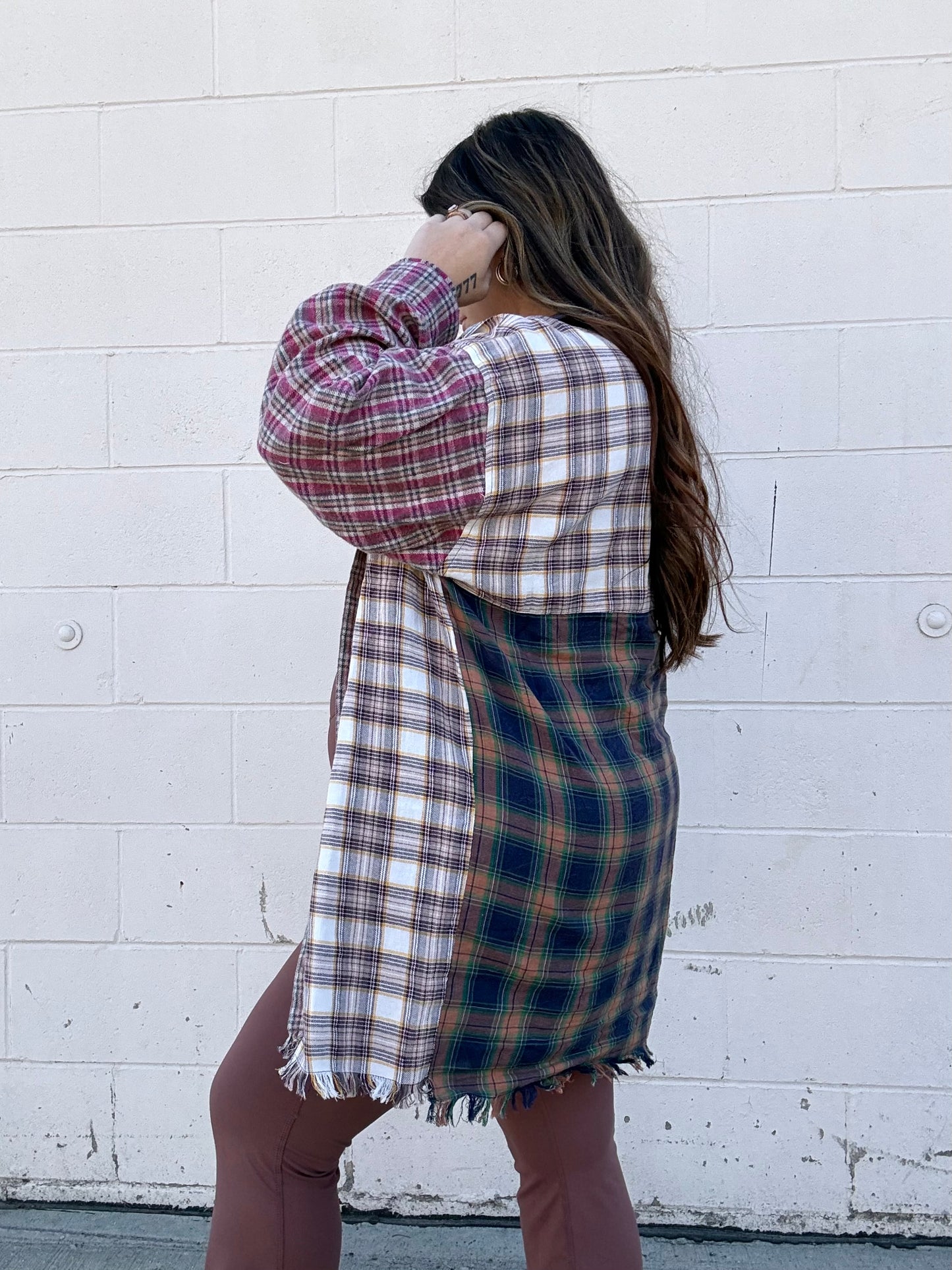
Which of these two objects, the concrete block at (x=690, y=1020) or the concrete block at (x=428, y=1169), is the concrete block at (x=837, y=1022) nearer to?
the concrete block at (x=690, y=1020)

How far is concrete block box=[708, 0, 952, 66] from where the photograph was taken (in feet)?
6.50

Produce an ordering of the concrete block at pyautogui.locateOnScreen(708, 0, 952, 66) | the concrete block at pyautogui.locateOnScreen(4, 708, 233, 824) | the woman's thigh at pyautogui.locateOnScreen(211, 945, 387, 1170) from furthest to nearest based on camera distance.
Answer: the concrete block at pyautogui.locateOnScreen(4, 708, 233, 824) → the concrete block at pyautogui.locateOnScreen(708, 0, 952, 66) → the woman's thigh at pyautogui.locateOnScreen(211, 945, 387, 1170)

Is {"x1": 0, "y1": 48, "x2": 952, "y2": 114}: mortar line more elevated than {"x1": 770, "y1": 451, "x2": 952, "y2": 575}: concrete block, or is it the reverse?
{"x1": 0, "y1": 48, "x2": 952, "y2": 114}: mortar line

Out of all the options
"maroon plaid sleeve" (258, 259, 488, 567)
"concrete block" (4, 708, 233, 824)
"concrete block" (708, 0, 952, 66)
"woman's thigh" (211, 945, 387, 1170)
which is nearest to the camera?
"maroon plaid sleeve" (258, 259, 488, 567)

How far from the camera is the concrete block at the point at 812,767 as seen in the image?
2.08 metres

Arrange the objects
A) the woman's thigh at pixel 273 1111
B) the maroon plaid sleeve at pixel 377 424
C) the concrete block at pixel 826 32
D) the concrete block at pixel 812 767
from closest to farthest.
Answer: the maroon plaid sleeve at pixel 377 424 < the woman's thigh at pixel 273 1111 < the concrete block at pixel 826 32 < the concrete block at pixel 812 767

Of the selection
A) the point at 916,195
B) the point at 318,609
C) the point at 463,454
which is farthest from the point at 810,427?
the point at 463,454

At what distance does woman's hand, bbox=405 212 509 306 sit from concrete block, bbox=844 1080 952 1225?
1.70 meters

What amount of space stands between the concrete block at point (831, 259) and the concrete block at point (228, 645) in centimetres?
97

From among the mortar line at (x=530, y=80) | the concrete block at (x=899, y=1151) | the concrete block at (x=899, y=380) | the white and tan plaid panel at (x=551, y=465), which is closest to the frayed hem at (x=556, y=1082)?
the white and tan plaid panel at (x=551, y=465)

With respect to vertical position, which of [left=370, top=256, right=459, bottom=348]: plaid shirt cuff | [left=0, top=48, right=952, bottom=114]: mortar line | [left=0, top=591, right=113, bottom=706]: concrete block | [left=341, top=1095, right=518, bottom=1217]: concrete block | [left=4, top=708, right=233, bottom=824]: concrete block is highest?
[left=0, top=48, right=952, bottom=114]: mortar line

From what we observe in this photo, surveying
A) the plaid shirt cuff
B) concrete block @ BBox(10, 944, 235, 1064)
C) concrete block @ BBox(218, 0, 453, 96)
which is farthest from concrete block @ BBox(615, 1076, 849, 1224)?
concrete block @ BBox(218, 0, 453, 96)

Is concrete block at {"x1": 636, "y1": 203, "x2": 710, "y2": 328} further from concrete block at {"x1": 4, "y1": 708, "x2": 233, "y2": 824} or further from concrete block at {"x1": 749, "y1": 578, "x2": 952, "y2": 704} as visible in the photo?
concrete block at {"x1": 4, "y1": 708, "x2": 233, "y2": 824}

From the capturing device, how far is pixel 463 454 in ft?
3.72
